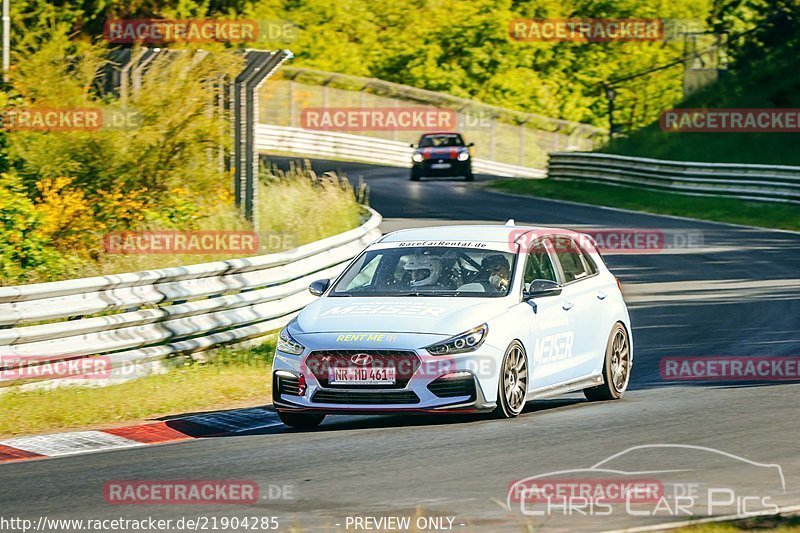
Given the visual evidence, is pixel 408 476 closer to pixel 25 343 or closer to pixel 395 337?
pixel 395 337

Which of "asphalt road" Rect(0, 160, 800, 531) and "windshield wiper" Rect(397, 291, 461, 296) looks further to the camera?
"windshield wiper" Rect(397, 291, 461, 296)

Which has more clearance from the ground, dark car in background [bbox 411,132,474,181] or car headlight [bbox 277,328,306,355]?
car headlight [bbox 277,328,306,355]

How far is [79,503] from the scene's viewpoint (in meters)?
8.09

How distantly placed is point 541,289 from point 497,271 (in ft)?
1.61

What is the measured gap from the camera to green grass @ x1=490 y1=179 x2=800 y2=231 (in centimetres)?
3139

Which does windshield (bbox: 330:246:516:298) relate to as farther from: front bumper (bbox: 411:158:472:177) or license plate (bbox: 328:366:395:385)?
front bumper (bbox: 411:158:472:177)

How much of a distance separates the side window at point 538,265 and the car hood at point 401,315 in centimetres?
67

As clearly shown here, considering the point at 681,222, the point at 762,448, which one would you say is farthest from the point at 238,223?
the point at 681,222

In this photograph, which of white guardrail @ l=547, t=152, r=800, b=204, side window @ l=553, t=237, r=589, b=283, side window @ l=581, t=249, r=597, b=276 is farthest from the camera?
white guardrail @ l=547, t=152, r=800, b=204

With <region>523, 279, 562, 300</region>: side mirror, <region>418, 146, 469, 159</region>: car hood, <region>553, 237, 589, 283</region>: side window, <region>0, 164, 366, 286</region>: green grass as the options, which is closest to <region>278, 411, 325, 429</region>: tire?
<region>523, 279, 562, 300</region>: side mirror

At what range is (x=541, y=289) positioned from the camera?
1122 centimetres

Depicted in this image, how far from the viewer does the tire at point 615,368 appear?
12281 mm

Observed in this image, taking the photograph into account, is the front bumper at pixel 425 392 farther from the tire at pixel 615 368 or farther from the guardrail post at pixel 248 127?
the guardrail post at pixel 248 127

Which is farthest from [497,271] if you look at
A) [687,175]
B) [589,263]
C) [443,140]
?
[443,140]
